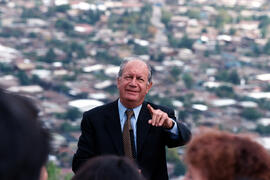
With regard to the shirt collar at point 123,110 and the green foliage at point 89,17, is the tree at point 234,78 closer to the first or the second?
the green foliage at point 89,17

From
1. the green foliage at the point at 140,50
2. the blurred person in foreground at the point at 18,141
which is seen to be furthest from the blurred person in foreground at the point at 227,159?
the green foliage at the point at 140,50

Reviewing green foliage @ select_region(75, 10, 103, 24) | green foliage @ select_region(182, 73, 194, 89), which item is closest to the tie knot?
green foliage @ select_region(182, 73, 194, 89)

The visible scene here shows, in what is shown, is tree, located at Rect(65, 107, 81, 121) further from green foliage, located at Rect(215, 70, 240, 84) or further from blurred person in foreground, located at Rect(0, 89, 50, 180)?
blurred person in foreground, located at Rect(0, 89, 50, 180)

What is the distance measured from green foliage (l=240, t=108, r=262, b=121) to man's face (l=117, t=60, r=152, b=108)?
1038 inches

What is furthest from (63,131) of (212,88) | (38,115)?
(38,115)

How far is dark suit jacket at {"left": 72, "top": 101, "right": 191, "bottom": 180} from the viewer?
2.24m

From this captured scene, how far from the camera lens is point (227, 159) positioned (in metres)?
1.06

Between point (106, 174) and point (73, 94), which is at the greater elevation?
point (106, 174)

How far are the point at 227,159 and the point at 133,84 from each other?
1.27 meters

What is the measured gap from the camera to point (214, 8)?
5156 centimetres

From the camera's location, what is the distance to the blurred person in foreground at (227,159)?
106 cm

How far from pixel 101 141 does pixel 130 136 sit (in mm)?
113

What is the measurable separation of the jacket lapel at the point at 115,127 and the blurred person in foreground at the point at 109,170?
46.0 inches

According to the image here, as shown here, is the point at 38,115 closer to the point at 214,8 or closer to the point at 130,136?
the point at 130,136
